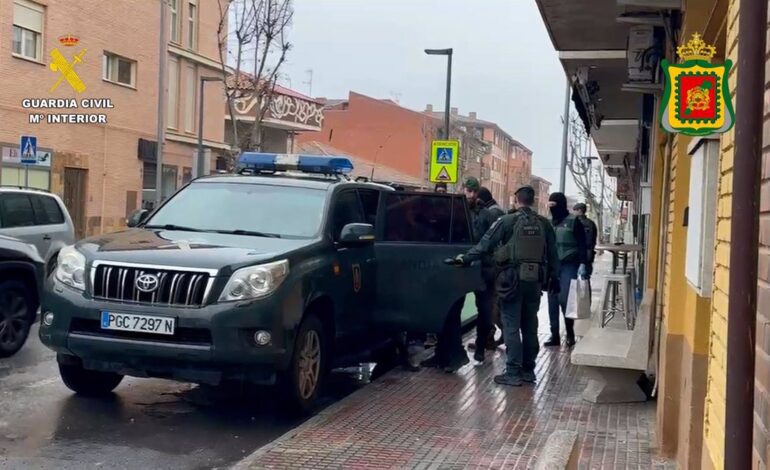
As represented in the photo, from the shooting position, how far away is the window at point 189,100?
111ft

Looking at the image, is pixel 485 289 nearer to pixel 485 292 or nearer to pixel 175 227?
pixel 485 292

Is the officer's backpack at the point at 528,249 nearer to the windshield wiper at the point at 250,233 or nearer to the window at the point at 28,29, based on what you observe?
the windshield wiper at the point at 250,233

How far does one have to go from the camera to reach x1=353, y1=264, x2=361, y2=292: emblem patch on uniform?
7.88 meters

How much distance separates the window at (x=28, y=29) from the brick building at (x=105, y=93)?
27 mm

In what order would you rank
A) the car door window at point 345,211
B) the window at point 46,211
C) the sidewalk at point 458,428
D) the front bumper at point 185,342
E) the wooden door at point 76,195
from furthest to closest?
the wooden door at point 76,195
the window at point 46,211
the car door window at point 345,211
the front bumper at point 185,342
the sidewalk at point 458,428

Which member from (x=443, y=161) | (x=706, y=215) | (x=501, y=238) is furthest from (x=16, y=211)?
(x=443, y=161)

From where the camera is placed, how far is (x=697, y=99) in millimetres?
2924

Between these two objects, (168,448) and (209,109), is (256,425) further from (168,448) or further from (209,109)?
(209,109)

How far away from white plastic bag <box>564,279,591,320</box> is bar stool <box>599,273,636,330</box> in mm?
224

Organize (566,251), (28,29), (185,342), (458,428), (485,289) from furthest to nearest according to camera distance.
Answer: (28,29) < (566,251) < (485,289) < (458,428) < (185,342)

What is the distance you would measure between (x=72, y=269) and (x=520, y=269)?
12.8 ft

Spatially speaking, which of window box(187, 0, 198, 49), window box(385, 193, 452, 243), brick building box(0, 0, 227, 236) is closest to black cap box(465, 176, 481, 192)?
window box(385, 193, 452, 243)

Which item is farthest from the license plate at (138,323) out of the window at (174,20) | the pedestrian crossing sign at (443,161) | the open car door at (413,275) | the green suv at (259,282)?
the window at (174,20)

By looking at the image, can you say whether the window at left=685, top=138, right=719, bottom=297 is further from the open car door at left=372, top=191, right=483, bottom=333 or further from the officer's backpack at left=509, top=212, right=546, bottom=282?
the open car door at left=372, top=191, right=483, bottom=333
